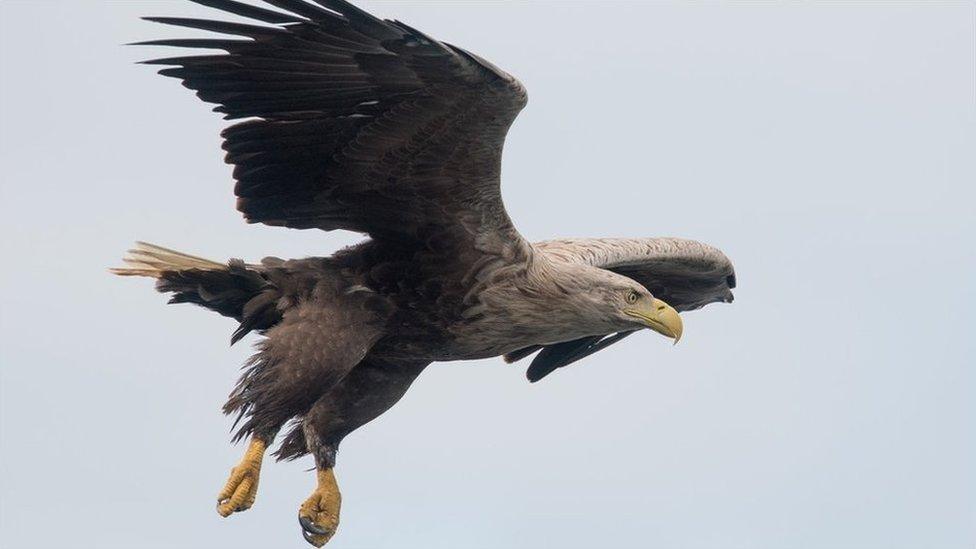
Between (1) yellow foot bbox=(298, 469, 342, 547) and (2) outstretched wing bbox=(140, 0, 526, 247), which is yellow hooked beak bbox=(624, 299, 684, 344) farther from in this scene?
(1) yellow foot bbox=(298, 469, 342, 547)

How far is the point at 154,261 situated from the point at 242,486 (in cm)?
166

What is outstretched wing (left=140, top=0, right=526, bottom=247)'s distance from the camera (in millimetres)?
11648

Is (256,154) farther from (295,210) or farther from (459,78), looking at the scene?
(459,78)

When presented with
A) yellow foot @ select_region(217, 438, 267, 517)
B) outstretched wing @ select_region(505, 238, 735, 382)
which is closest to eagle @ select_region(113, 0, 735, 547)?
yellow foot @ select_region(217, 438, 267, 517)

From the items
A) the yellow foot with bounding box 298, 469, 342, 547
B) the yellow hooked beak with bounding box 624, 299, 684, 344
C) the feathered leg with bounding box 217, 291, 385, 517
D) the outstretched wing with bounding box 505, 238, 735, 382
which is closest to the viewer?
the feathered leg with bounding box 217, 291, 385, 517

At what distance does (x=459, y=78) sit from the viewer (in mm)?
11617

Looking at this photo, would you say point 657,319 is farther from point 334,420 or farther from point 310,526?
point 310,526

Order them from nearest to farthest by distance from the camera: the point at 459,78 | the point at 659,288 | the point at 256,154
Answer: the point at 459,78 → the point at 256,154 → the point at 659,288

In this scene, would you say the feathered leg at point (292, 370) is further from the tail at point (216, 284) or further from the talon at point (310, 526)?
the talon at point (310, 526)

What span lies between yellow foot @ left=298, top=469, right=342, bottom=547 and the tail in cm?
103

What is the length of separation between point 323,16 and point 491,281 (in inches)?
73.7

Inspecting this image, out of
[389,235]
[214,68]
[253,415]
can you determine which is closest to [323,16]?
[214,68]

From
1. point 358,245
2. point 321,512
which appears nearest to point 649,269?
point 358,245

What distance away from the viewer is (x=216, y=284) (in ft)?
42.5
